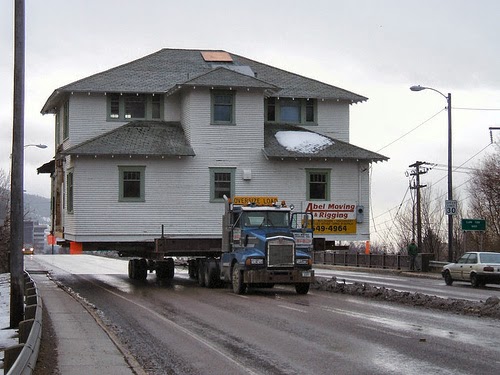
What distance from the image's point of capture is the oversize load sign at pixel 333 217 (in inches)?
1427

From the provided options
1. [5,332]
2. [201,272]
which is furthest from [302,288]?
[5,332]

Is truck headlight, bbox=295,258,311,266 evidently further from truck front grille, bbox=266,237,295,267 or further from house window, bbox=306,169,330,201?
house window, bbox=306,169,330,201

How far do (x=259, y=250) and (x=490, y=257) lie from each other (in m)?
11.9

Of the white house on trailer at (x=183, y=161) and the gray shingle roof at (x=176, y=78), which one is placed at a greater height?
the gray shingle roof at (x=176, y=78)

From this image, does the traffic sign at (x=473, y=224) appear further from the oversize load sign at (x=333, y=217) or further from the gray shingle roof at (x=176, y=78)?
the oversize load sign at (x=333, y=217)

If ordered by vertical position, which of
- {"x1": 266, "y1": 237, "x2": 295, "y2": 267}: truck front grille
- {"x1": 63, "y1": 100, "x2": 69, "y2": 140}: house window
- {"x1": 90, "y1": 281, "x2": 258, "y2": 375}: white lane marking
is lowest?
{"x1": 90, "y1": 281, "x2": 258, "y2": 375}: white lane marking

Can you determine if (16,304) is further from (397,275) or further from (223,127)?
(397,275)

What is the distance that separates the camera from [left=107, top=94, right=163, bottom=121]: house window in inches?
1458

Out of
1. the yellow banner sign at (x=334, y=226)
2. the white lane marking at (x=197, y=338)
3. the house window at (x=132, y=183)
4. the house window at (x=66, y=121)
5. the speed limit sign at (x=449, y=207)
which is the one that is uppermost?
the house window at (x=66, y=121)

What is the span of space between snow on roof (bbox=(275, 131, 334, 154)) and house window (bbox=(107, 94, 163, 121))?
5.77 metres

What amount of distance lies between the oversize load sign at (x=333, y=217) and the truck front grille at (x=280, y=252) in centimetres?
849

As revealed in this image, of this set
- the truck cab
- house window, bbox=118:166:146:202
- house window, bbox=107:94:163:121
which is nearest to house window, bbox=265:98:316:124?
house window, bbox=107:94:163:121

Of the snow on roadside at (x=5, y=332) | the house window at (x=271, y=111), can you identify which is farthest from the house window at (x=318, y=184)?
the snow on roadside at (x=5, y=332)

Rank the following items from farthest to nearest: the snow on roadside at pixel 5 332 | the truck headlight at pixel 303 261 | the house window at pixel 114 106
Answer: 1. the house window at pixel 114 106
2. the truck headlight at pixel 303 261
3. the snow on roadside at pixel 5 332
